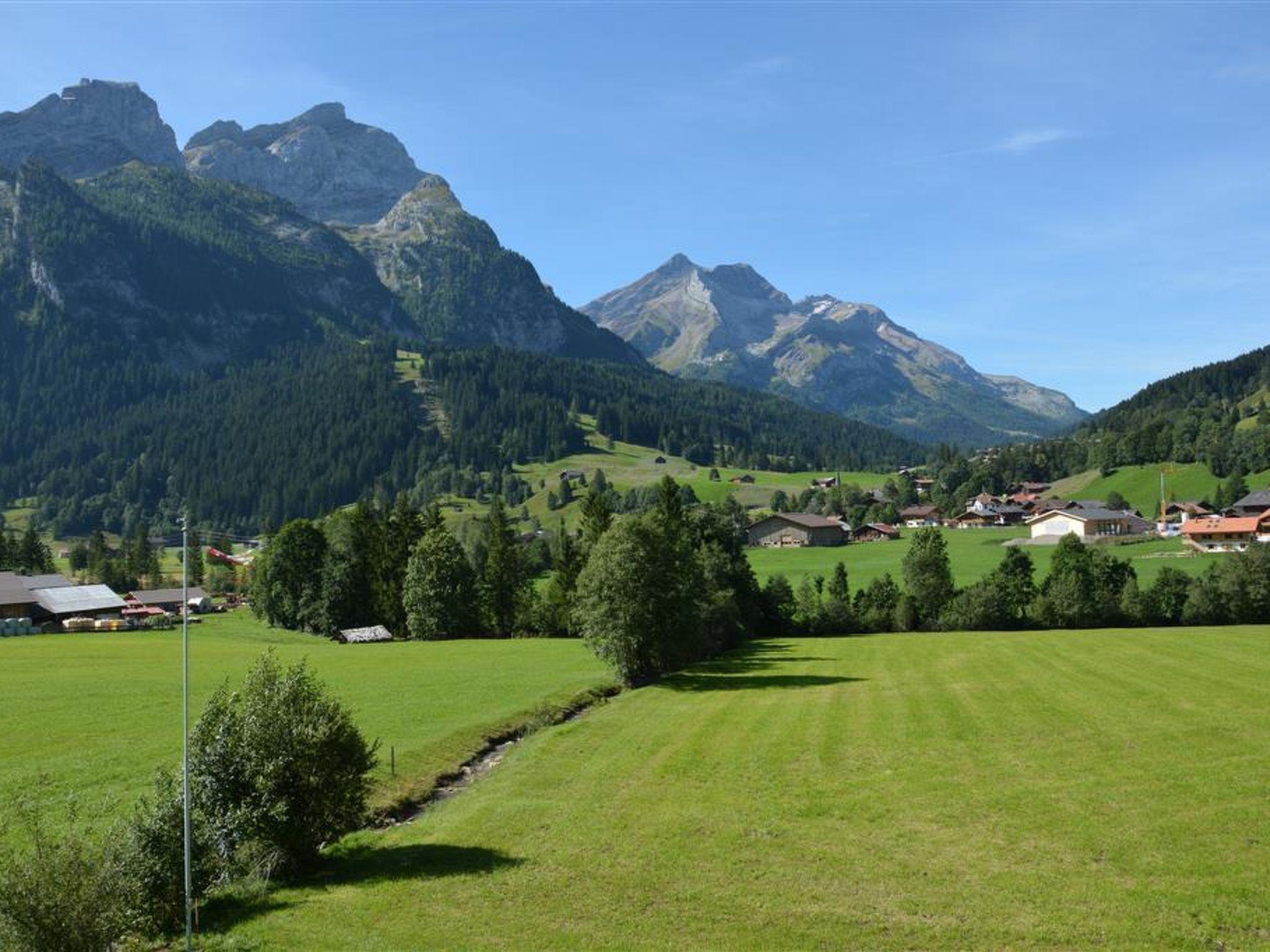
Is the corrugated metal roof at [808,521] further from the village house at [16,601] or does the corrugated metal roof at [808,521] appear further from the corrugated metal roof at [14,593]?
the corrugated metal roof at [14,593]

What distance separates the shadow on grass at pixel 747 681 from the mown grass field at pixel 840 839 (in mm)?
8958

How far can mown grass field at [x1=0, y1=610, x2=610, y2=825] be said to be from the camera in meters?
36.7

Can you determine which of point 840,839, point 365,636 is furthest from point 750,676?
point 365,636

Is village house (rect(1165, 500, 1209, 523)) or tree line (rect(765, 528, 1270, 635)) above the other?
village house (rect(1165, 500, 1209, 523))

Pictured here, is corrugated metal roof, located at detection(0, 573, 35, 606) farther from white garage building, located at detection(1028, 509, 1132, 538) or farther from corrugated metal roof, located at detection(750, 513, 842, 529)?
white garage building, located at detection(1028, 509, 1132, 538)

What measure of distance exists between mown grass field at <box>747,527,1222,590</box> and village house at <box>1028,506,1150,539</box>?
13.1 ft

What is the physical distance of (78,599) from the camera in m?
119

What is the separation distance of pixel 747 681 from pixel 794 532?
5095 inches

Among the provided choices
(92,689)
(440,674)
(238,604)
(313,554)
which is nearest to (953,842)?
(440,674)

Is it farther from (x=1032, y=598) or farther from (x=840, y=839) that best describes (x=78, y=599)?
(x=840, y=839)

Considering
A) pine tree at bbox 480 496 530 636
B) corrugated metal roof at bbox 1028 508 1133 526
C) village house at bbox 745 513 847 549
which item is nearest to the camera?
pine tree at bbox 480 496 530 636

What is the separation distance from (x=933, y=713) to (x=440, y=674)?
35.5 m

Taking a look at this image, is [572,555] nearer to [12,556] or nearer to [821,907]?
[821,907]

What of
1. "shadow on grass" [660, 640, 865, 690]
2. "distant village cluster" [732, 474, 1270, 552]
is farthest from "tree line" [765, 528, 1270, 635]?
"distant village cluster" [732, 474, 1270, 552]
